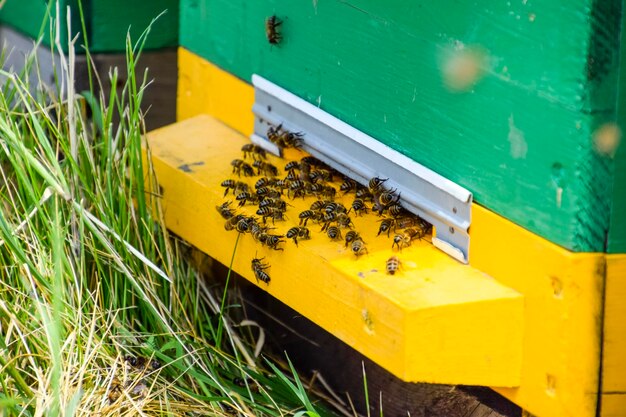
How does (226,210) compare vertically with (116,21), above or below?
below

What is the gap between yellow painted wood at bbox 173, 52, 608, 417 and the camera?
2703 mm

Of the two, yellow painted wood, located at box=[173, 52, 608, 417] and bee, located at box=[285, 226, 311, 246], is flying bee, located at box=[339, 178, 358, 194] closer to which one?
bee, located at box=[285, 226, 311, 246]

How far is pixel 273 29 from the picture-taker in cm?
367

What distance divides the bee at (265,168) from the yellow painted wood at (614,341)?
1.34 meters

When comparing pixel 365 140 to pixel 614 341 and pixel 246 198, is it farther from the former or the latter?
pixel 614 341

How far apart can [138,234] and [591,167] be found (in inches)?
68.0

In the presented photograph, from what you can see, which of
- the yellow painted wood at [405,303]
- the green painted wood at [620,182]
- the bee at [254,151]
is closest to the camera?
the green painted wood at [620,182]

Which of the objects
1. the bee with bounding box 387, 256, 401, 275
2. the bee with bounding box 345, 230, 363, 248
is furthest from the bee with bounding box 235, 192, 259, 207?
the bee with bounding box 387, 256, 401, 275

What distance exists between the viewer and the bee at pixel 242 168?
12.2 feet

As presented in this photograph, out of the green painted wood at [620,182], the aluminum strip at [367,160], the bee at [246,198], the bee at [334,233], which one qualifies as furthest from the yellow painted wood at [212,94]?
the green painted wood at [620,182]

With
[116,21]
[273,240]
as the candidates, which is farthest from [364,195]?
[116,21]

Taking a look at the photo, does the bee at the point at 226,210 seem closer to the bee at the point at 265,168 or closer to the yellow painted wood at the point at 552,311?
the bee at the point at 265,168

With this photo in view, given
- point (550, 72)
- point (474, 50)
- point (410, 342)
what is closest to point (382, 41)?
point (474, 50)

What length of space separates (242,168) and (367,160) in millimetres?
522
